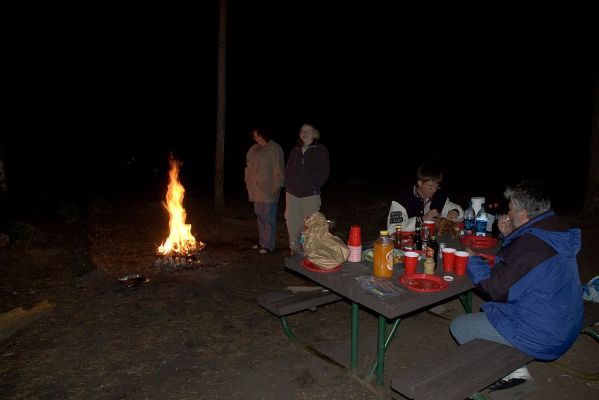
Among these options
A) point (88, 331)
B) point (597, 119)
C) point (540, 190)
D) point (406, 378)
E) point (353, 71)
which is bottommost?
point (88, 331)

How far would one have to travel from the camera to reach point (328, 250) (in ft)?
11.3

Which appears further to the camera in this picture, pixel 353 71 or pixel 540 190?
pixel 353 71

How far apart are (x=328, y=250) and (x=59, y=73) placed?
2648cm

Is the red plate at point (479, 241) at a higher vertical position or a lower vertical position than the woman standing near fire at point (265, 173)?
lower

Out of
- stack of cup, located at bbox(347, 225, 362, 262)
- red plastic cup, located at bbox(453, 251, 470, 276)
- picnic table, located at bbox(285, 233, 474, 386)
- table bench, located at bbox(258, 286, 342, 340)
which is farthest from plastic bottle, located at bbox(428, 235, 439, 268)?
table bench, located at bbox(258, 286, 342, 340)

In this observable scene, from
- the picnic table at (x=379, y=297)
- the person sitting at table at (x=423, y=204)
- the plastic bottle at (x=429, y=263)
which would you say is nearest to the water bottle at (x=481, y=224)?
the person sitting at table at (x=423, y=204)

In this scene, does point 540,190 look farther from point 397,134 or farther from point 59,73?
point 397,134

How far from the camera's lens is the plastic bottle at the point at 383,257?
10.6ft

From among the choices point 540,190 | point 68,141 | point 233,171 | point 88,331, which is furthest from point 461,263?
point 68,141

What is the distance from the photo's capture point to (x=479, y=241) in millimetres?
4129

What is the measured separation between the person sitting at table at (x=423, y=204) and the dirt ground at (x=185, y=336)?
1.14 metres

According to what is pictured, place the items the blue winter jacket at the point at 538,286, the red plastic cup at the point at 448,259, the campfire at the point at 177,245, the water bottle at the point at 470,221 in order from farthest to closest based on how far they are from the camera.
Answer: the campfire at the point at 177,245 < the water bottle at the point at 470,221 < the red plastic cup at the point at 448,259 < the blue winter jacket at the point at 538,286

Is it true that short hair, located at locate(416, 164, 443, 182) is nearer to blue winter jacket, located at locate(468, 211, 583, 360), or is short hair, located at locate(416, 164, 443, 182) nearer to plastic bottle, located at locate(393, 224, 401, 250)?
plastic bottle, located at locate(393, 224, 401, 250)

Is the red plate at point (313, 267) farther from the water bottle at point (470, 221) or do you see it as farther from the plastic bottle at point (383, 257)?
the water bottle at point (470, 221)
